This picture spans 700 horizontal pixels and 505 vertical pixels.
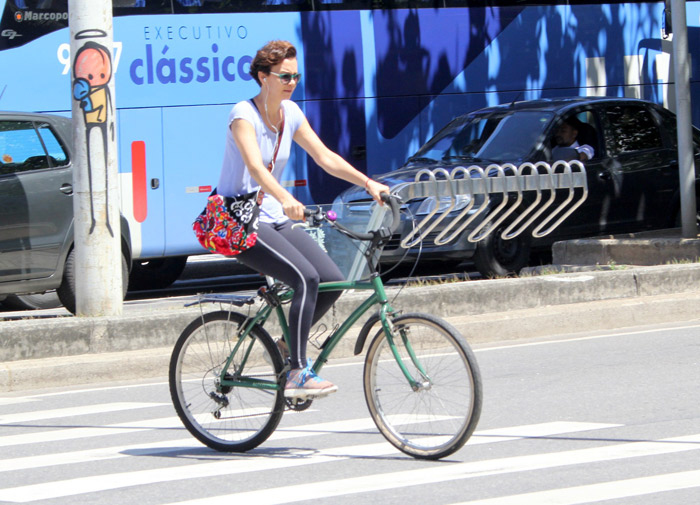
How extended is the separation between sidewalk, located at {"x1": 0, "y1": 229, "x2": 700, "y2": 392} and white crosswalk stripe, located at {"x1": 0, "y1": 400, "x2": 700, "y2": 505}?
111cm

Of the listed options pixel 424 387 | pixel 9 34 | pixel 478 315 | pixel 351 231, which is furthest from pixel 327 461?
pixel 9 34

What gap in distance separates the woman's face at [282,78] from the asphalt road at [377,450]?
1.71 m

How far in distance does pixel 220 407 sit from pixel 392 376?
37.6 inches

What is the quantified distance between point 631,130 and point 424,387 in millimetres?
9507

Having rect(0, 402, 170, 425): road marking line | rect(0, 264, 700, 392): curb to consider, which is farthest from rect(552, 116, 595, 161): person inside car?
rect(0, 402, 170, 425): road marking line

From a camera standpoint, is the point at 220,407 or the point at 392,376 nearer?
the point at 392,376

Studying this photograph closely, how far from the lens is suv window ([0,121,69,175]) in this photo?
1116 centimetres

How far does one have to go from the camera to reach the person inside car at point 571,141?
13.7 m

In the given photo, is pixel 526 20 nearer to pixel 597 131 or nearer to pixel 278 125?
pixel 597 131

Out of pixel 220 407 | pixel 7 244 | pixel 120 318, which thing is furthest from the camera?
pixel 7 244

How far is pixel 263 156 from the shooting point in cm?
590

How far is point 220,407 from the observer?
619 centimetres

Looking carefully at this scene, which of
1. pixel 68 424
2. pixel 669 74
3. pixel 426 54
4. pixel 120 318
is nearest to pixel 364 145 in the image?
pixel 426 54

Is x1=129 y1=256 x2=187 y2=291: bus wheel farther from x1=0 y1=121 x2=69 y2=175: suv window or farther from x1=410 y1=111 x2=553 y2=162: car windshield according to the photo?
x1=0 y1=121 x2=69 y2=175: suv window
